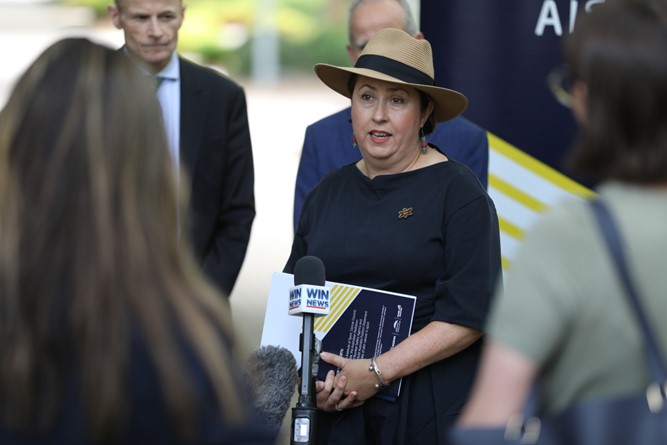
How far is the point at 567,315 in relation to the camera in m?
2.14

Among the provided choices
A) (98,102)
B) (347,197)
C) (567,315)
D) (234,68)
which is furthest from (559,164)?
(234,68)

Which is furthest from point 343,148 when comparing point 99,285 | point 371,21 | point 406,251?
point 99,285

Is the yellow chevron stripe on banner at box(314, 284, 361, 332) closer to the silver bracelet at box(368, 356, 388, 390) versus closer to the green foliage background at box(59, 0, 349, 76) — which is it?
the silver bracelet at box(368, 356, 388, 390)

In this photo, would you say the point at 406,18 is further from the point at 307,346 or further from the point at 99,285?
the point at 99,285

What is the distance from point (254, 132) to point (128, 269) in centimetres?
1903

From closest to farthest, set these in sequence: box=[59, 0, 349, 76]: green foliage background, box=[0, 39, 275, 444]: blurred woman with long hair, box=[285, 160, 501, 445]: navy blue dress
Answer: box=[0, 39, 275, 444]: blurred woman with long hair
box=[285, 160, 501, 445]: navy blue dress
box=[59, 0, 349, 76]: green foliage background

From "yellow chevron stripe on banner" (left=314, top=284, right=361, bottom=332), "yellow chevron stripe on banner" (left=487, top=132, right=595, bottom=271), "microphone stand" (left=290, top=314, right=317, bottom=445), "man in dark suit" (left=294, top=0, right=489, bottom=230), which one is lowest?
"microphone stand" (left=290, top=314, right=317, bottom=445)

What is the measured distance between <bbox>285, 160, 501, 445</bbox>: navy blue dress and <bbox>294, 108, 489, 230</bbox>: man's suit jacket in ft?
3.58

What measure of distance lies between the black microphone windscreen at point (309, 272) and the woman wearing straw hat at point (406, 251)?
50cm

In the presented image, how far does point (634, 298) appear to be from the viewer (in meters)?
2.12

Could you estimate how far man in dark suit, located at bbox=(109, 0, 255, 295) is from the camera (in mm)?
5027

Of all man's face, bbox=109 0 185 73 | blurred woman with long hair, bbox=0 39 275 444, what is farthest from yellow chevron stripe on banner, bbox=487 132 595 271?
blurred woman with long hair, bbox=0 39 275 444

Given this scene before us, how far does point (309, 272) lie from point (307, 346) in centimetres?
22

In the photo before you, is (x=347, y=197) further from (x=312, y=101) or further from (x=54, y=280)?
(x=312, y=101)
